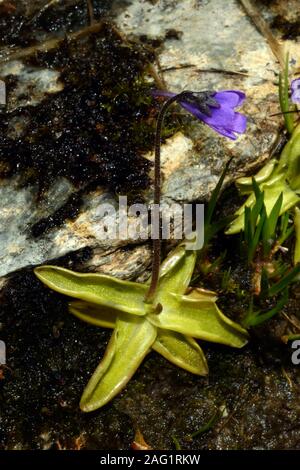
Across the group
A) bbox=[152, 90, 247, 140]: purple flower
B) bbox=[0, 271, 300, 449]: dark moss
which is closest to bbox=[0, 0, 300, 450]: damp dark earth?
bbox=[0, 271, 300, 449]: dark moss

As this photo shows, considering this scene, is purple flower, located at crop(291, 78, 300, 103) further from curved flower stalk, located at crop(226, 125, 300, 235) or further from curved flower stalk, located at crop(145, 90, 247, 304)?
curved flower stalk, located at crop(145, 90, 247, 304)

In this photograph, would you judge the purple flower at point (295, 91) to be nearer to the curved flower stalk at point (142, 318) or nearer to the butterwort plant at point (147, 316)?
the butterwort plant at point (147, 316)

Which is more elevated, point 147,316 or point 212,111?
point 212,111

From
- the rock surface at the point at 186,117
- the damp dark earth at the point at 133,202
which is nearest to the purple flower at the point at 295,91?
the damp dark earth at the point at 133,202

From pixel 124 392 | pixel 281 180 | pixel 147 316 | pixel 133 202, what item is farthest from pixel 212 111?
pixel 124 392

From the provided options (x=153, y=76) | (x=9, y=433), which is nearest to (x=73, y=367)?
(x=9, y=433)

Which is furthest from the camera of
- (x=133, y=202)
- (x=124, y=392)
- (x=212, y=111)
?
(x=133, y=202)

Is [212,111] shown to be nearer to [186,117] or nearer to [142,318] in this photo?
[186,117]
